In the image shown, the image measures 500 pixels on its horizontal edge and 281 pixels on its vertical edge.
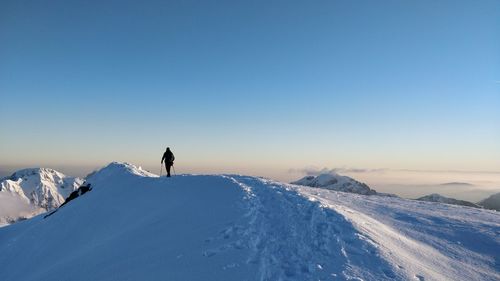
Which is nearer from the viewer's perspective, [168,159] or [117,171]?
[168,159]

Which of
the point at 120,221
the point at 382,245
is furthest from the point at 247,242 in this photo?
the point at 120,221

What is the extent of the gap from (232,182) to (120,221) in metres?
7.91

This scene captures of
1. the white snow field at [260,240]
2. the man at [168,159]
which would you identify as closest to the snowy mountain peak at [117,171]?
the man at [168,159]

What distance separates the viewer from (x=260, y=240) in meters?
14.4

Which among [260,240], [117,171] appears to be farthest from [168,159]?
[260,240]

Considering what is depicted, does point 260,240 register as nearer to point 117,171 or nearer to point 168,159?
point 168,159

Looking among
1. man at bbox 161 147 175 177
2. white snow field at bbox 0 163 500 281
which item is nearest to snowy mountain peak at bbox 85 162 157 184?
man at bbox 161 147 175 177

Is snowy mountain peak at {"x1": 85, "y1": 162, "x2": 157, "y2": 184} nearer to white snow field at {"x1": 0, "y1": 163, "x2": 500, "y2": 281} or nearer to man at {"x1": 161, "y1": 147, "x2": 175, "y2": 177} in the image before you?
man at {"x1": 161, "y1": 147, "x2": 175, "y2": 177}

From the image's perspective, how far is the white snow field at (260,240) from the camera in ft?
41.3

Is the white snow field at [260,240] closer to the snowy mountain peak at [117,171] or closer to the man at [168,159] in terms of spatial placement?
the man at [168,159]

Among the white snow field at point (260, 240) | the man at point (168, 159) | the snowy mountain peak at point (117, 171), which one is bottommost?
the white snow field at point (260, 240)

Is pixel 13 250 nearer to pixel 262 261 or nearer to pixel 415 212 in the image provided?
pixel 262 261

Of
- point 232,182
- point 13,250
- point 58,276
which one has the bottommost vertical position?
point 13,250

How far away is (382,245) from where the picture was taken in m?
14.1
